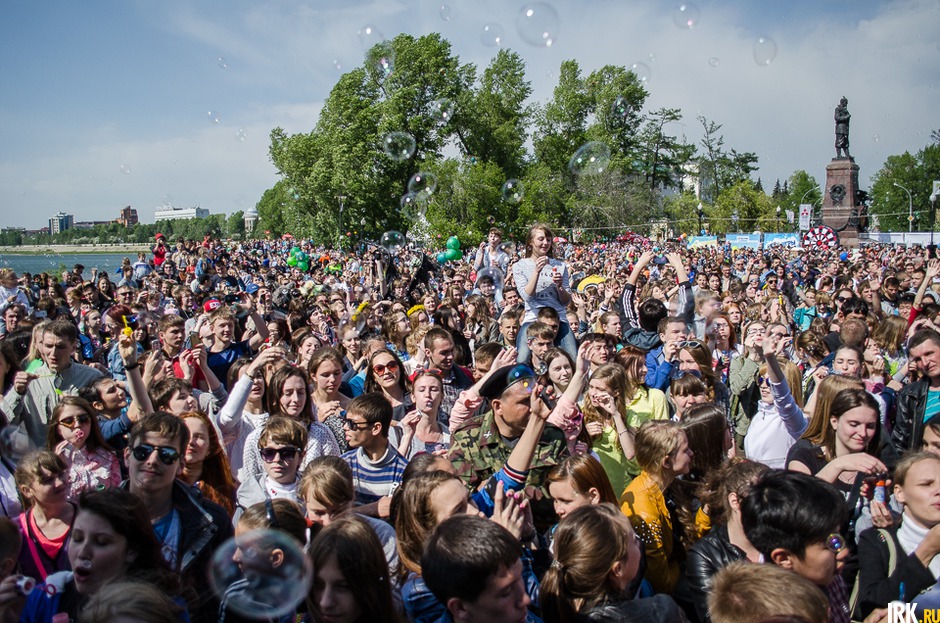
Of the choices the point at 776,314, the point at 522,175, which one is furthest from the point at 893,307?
the point at 522,175

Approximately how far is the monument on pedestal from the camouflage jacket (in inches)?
1525

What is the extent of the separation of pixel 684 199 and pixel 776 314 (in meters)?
54.6

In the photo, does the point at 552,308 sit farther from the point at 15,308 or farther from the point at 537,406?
the point at 15,308

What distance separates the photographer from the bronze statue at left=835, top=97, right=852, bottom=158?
39.1m

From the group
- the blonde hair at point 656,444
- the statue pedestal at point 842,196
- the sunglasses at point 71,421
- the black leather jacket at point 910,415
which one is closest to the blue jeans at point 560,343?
the black leather jacket at point 910,415

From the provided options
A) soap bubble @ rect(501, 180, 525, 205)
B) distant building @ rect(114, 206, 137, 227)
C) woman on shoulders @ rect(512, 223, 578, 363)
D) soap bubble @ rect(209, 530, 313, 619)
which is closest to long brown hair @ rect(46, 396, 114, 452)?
soap bubble @ rect(209, 530, 313, 619)

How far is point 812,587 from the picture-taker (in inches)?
81.5

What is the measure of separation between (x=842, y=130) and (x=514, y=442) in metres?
43.1

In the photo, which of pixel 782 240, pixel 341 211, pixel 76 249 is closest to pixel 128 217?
pixel 76 249

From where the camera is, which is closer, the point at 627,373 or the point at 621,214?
the point at 627,373

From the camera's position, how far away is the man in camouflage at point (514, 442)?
10.0ft

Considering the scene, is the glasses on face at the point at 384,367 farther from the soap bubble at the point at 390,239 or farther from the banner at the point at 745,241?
the banner at the point at 745,241

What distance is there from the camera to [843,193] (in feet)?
123

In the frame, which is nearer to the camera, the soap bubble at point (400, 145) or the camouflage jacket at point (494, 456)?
the camouflage jacket at point (494, 456)
